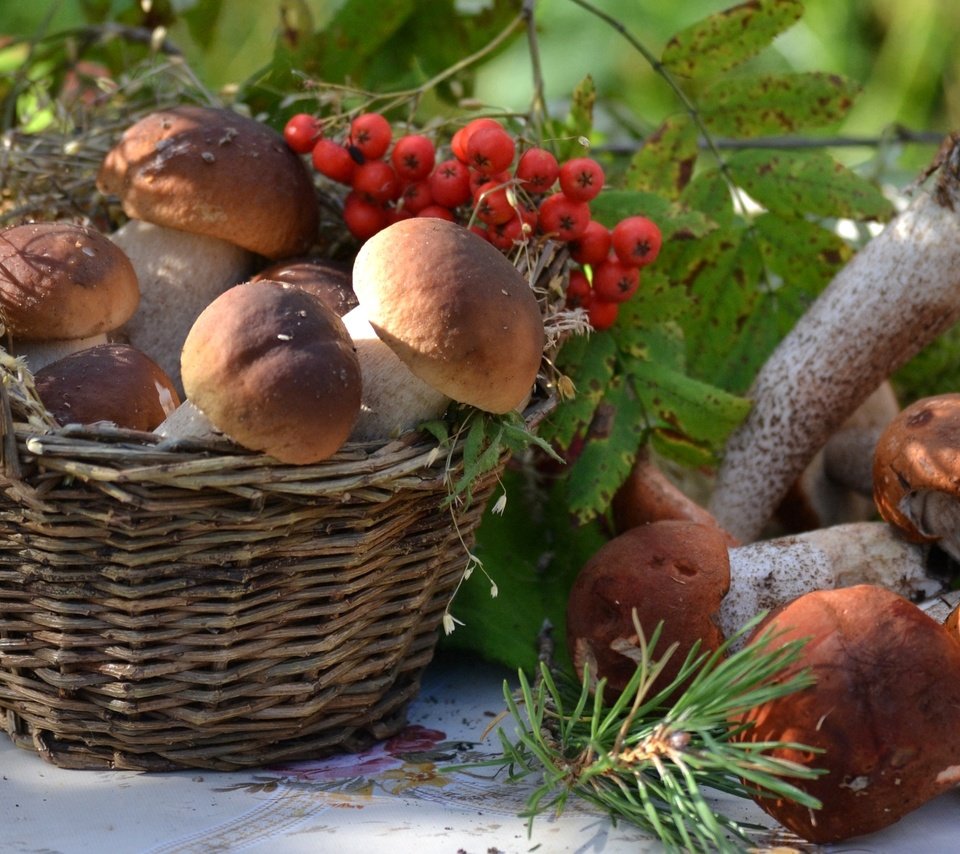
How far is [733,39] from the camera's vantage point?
1467 millimetres

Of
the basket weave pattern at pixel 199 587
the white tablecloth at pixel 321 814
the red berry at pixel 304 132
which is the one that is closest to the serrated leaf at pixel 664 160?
the red berry at pixel 304 132

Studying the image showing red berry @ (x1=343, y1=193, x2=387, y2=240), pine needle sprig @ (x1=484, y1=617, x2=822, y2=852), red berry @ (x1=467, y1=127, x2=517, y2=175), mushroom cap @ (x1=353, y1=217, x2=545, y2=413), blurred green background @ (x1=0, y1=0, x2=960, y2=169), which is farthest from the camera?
blurred green background @ (x1=0, y1=0, x2=960, y2=169)

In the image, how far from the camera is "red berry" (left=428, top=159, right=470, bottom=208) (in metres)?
1.19

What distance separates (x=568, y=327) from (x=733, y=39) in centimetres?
64

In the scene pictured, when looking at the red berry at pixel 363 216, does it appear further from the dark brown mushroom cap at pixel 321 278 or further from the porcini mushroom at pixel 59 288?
the porcini mushroom at pixel 59 288

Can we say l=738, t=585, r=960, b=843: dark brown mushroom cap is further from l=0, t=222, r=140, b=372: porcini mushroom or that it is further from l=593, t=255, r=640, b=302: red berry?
l=0, t=222, r=140, b=372: porcini mushroom

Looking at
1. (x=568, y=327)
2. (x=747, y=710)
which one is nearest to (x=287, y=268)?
(x=568, y=327)

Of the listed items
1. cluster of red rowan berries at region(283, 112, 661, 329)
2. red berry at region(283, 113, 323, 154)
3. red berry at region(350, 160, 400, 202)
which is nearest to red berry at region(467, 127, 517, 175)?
cluster of red rowan berries at region(283, 112, 661, 329)

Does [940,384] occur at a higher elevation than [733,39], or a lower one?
lower

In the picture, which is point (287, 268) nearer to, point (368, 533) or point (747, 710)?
point (368, 533)

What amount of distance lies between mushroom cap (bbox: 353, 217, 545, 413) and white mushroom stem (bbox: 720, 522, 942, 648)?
37 centimetres

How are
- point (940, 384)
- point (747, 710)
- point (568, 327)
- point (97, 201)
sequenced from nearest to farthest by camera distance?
point (747, 710), point (568, 327), point (97, 201), point (940, 384)

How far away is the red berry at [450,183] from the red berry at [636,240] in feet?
0.62

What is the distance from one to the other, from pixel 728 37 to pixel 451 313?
834 mm
